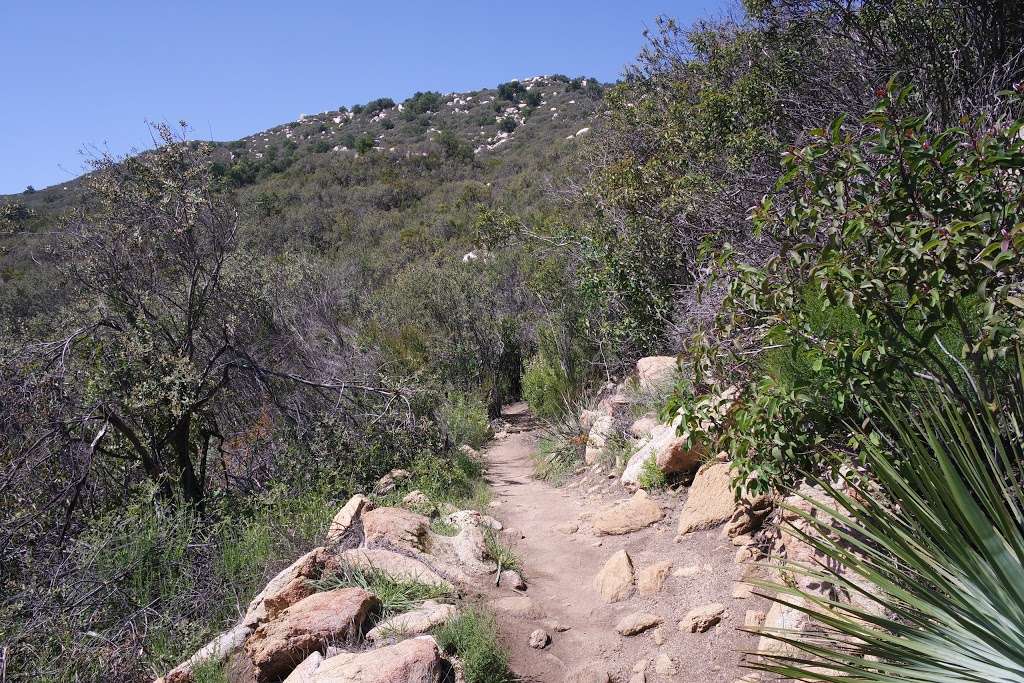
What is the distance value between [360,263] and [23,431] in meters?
A: 13.0

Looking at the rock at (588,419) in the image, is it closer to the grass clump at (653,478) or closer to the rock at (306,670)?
the grass clump at (653,478)

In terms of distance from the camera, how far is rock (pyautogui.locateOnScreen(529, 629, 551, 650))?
12.6 feet

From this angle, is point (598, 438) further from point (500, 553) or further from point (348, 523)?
point (348, 523)

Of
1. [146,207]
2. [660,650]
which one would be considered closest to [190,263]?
[146,207]

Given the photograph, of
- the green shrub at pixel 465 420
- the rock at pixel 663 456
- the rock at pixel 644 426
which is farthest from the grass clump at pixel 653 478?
the green shrub at pixel 465 420

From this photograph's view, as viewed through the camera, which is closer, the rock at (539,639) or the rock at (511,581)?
the rock at (539,639)

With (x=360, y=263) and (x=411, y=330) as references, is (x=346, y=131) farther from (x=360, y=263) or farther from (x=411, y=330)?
(x=411, y=330)

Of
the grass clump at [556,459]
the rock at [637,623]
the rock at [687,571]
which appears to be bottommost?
the grass clump at [556,459]

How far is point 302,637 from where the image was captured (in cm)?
354

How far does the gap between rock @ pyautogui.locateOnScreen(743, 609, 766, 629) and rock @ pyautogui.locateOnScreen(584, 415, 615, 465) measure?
134 inches

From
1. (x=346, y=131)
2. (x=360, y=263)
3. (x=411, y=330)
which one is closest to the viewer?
(x=411, y=330)

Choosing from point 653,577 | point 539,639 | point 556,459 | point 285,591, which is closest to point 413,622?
point 539,639

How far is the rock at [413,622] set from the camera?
3656 mm

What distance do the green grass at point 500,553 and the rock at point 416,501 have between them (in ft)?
2.99
